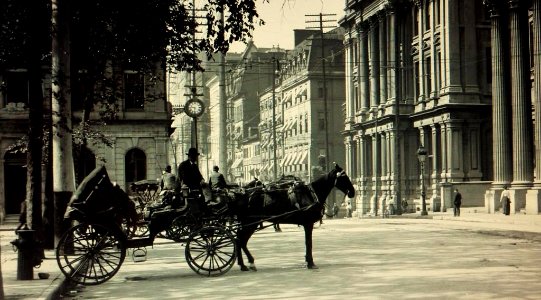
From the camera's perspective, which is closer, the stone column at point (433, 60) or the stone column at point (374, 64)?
the stone column at point (433, 60)

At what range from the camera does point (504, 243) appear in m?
21.1

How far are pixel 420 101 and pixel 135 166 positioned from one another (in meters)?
26.0

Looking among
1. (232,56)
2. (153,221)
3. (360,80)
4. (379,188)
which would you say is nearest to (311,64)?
(360,80)

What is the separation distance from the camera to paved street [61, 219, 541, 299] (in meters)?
11.1

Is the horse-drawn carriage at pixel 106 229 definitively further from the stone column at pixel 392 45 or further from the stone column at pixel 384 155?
the stone column at pixel 384 155

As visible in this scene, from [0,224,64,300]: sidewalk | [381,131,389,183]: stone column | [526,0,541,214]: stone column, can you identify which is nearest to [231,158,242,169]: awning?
[381,131,389,183]: stone column

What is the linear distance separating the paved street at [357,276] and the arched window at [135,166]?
26441 millimetres

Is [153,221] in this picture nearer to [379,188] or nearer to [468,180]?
[468,180]

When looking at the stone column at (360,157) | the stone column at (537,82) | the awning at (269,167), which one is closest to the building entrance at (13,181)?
the stone column at (537,82)

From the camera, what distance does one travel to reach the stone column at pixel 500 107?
46.0 metres

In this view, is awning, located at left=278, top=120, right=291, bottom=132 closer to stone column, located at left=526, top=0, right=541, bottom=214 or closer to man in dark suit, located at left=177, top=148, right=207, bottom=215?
stone column, located at left=526, top=0, right=541, bottom=214

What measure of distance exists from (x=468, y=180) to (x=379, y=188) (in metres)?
14.7

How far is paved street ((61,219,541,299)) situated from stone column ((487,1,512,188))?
87.9ft

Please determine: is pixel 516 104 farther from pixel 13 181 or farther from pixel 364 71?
pixel 364 71
